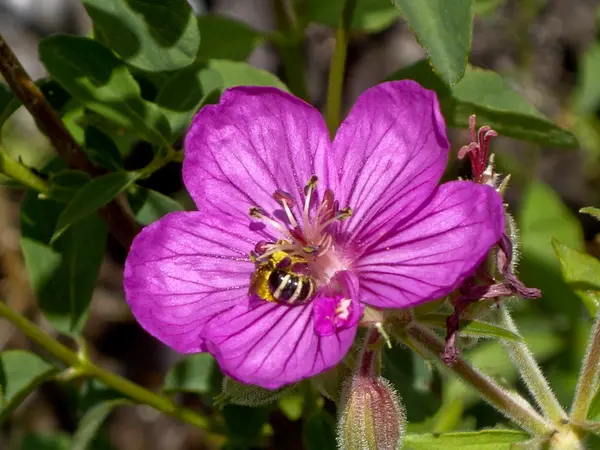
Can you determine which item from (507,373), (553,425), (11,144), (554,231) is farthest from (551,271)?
(11,144)

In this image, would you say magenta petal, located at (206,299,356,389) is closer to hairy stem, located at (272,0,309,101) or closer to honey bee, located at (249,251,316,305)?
honey bee, located at (249,251,316,305)

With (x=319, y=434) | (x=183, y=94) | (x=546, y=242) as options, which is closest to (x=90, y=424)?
(x=319, y=434)

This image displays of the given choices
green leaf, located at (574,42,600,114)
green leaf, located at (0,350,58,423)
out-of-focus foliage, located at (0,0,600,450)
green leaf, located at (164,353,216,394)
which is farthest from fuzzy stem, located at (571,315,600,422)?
green leaf, located at (574,42,600,114)

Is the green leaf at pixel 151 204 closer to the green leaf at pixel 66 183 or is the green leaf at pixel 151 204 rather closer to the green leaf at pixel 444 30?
the green leaf at pixel 66 183

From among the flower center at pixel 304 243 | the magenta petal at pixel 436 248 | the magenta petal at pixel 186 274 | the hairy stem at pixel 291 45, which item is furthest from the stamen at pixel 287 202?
the hairy stem at pixel 291 45

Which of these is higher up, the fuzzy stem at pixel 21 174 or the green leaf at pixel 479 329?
the fuzzy stem at pixel 21 174

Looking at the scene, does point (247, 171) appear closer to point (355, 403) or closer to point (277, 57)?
point (355, 403)
